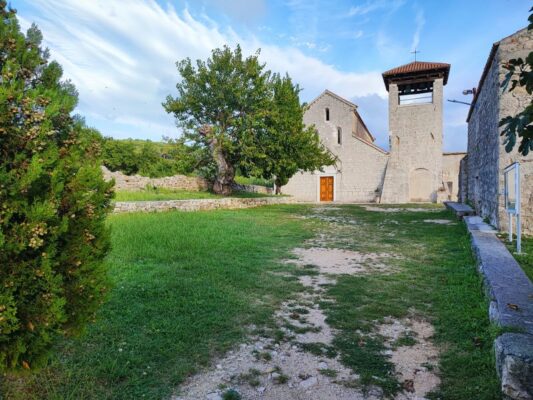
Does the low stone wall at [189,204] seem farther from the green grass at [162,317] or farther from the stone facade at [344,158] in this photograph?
the stone facade at [344,158]

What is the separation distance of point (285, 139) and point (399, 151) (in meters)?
11.0

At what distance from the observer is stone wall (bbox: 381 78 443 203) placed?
2445 cm

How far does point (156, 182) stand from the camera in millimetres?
19297

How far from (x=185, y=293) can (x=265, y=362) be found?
1.81 metres

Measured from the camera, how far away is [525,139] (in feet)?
6.95

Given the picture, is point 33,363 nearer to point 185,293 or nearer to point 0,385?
point 0,385

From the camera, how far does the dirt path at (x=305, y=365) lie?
2.61 m

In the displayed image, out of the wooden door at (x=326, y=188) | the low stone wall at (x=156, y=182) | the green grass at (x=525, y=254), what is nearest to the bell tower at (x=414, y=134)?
the wooden door at (x=326, y=188)

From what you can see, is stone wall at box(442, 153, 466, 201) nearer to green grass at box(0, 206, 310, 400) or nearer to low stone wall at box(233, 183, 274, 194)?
low stone wall at box(233, 183, 274, 194)

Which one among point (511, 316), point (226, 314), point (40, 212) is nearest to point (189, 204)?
point (226, 314)

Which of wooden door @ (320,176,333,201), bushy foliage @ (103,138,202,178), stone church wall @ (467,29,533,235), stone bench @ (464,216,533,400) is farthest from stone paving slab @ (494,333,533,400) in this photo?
wooden door @ (320,176,333,201)

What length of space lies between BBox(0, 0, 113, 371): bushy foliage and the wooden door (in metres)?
26.7

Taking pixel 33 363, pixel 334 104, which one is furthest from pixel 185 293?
pixel 334 104

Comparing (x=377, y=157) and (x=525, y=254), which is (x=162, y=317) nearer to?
(x=525, y=254)
